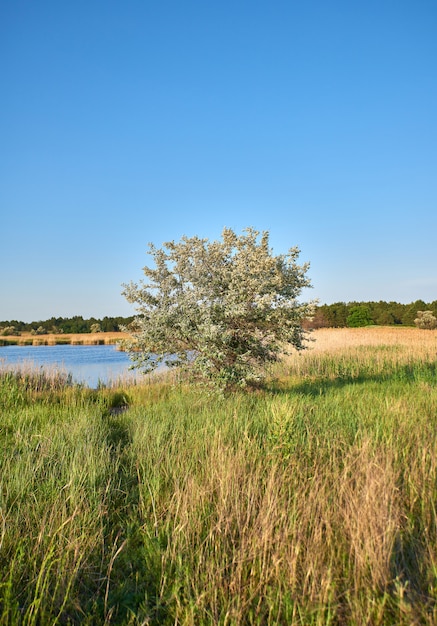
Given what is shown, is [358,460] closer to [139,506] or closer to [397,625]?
[397,625]

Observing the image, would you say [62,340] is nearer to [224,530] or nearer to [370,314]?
[370,314]

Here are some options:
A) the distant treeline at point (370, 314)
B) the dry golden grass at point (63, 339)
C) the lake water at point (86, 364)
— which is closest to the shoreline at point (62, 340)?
the dry golden grass at point (63, 339)

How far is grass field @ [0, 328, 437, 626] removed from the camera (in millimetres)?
2422

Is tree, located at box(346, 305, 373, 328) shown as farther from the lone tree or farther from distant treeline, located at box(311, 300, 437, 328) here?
the lone tree

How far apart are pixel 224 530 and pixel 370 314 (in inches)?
2568

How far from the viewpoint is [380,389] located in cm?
901

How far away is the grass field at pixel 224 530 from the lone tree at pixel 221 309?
9.20 feet

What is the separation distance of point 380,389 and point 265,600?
23.5 feet

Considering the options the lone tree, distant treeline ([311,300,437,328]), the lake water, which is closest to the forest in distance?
distant treeline ([311,300,437,328])

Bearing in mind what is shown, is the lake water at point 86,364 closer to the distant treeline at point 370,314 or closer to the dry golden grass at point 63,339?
the dry golden grass at point 63,339

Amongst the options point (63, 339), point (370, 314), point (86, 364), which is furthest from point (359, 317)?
point (86, 364)

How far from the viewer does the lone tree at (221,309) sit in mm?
8117

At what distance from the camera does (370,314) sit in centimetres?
6438

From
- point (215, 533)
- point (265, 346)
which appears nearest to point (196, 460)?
point (215, 533)
